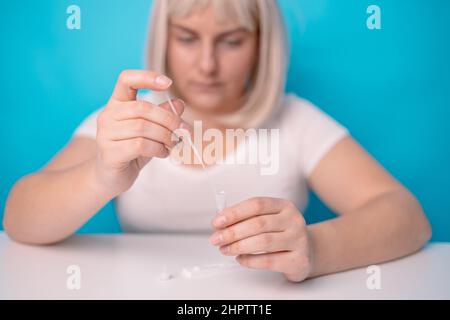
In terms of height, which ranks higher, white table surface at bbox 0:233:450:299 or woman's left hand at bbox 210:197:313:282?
woman's left hand at bbox 210:197:313:282

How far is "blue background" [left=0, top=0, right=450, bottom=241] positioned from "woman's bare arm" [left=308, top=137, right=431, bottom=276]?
0.51 m

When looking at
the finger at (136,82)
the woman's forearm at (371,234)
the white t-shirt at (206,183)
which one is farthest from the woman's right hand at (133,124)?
the white t-shirt at (206,183)

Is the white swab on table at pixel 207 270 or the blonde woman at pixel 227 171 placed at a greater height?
the blonde woman at pixel 227 171

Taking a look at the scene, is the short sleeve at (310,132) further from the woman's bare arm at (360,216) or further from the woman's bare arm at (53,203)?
the woman's bare arm at (53,203)

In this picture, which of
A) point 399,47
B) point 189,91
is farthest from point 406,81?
point 189,91

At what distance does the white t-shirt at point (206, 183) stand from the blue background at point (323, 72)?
0.45 metres

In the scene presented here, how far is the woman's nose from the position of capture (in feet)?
3.98

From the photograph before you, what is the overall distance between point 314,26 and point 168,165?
684 mm

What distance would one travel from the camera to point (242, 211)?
84 cm

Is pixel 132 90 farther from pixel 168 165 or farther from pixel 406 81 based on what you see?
pixel 406 81

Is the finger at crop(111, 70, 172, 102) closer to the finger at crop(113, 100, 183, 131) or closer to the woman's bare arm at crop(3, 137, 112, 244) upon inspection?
the finger at crop(113, 100, 183, 131)

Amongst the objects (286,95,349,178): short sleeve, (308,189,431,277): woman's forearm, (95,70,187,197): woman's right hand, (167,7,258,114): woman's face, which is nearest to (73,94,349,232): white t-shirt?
(286,95,349,178): short sleeve

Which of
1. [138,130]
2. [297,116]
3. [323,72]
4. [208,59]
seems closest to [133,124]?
[138,130]

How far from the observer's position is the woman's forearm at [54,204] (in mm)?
1010
